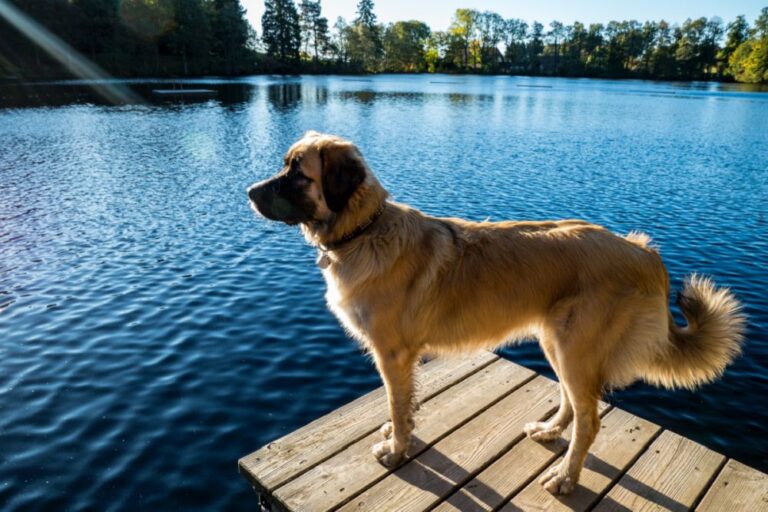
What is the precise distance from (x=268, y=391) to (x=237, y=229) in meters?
8.44

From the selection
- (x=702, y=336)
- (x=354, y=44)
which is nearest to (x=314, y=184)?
(x=702, y=336)

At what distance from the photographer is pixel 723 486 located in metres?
4.20

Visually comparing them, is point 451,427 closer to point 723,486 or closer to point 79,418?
point 723,486

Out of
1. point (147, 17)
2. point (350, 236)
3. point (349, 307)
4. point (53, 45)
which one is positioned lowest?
point (349, 307)

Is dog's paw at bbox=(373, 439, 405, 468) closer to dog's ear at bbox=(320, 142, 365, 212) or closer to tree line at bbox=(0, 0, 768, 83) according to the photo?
dog's ear at bbox=(320, 142, 365, 212)

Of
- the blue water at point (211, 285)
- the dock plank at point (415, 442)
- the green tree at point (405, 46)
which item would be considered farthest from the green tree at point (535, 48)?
the dock plank at point (415, 442)

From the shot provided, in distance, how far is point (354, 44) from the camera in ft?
468

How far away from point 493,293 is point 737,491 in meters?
2.63

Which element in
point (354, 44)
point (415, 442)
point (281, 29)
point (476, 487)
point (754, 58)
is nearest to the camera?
point (476, 487)

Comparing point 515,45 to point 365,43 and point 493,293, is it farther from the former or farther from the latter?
point 493,293

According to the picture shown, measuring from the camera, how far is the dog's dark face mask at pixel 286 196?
4211mm

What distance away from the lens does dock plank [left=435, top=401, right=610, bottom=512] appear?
403 centimetres

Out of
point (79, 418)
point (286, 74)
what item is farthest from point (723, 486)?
point (286, 74)

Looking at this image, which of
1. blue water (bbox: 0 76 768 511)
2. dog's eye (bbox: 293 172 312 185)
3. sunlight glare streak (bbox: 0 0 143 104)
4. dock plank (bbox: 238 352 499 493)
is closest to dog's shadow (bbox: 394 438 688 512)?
dock plank (bbox: 238 352 499 493)
